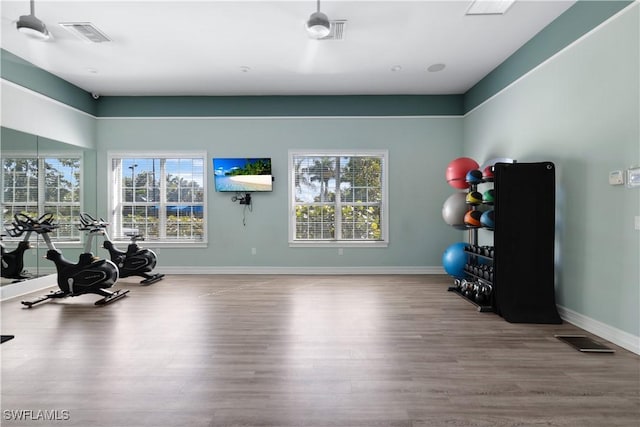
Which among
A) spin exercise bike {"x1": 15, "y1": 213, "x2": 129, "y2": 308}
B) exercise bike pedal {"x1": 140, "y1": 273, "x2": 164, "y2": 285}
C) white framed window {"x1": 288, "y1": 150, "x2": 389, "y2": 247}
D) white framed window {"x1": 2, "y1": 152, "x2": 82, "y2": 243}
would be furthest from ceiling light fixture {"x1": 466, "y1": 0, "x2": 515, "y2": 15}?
white framed window {"x1": 2, "y1": 152, "x2": 82, "y2": 243}

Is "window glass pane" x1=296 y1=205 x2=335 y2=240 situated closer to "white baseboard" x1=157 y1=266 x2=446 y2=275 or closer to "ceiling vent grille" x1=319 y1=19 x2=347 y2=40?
"white baseboard" x1=157 y1=266 x2=446 y2=275

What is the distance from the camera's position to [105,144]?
6.33m

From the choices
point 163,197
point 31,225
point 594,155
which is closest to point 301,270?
point 163,197

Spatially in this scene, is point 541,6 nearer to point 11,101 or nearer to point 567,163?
point 567,163

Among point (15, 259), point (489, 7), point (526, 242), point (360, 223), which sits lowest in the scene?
point (15, 259)

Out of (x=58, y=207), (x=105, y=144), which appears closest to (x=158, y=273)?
(x=58, y=207)

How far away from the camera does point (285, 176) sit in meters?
6.34

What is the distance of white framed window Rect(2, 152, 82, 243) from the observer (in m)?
4.62

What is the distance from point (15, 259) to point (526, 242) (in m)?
6.65

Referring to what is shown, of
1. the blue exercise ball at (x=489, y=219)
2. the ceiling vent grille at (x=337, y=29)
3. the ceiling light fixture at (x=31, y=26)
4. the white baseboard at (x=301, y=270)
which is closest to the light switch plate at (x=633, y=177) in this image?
the blue exercise ball at (x=489, y=219)

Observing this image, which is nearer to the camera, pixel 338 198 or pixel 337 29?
pixel 337 29

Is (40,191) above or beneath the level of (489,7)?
beneath

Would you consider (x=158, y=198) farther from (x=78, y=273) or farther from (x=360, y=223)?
(x=360, y=223)

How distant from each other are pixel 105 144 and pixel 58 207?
4.95 ft
